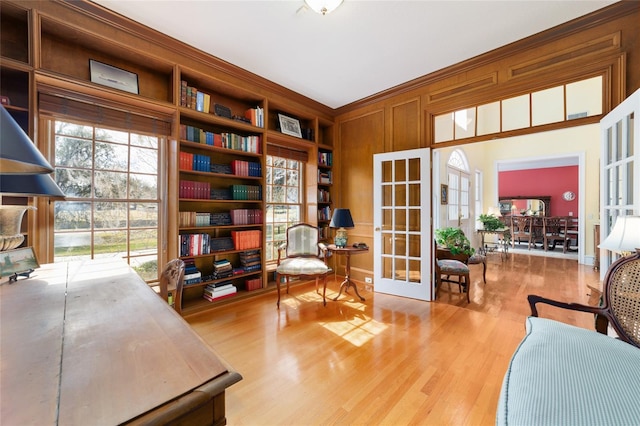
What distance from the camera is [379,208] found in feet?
12.5

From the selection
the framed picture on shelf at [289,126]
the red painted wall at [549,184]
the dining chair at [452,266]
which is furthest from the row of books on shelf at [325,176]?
the red painted wall at [549,184]

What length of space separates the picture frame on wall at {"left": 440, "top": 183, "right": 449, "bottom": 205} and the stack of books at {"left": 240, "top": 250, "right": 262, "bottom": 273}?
11.7ft

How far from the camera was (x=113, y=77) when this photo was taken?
2.49 meters

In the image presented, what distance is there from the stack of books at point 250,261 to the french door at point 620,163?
3.53 m

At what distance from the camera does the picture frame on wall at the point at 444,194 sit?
192 inches

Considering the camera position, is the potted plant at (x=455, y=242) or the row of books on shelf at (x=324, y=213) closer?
the potted plant at (x=455, y=242)

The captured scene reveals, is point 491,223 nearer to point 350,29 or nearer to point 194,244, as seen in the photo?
point 350,29

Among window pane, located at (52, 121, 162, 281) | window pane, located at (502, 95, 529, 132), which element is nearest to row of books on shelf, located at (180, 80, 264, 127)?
window pane, located at (52, 121, 162, 281)

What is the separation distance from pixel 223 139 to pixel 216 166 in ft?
1.16

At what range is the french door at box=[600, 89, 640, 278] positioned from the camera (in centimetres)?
179

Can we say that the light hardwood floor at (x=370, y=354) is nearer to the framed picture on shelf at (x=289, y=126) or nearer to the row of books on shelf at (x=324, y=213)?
the row of books on shelf at (x=324, y=213)

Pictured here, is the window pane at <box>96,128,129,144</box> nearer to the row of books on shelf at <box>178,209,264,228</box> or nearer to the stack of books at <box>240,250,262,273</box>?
the row of books on shelf at <box>178,209,264,228</box>

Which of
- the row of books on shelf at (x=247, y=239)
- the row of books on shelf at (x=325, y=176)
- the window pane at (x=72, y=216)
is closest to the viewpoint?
the window pane at (x=72, y=216)

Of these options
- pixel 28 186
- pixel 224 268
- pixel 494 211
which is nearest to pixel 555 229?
pixel 494 211
